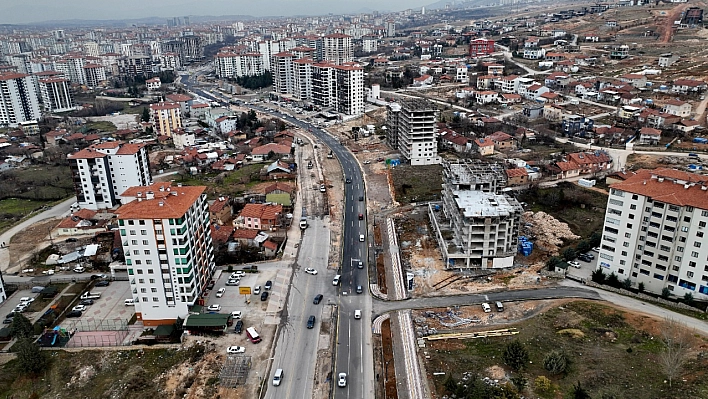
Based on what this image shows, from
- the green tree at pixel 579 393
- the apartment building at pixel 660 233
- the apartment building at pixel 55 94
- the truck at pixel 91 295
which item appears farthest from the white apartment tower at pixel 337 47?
the green tree at pixel 579 393

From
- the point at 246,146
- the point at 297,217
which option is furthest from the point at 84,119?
the point at 297,217

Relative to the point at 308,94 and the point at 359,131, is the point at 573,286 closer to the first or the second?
the point at 359,131

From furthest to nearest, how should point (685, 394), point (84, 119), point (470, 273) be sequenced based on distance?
point (84, 119), point (470, 273), point (685, 394)

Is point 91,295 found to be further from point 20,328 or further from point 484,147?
point 484,147

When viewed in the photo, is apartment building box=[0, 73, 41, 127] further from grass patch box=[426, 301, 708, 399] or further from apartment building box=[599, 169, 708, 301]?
apartment building box=[599, 169, 708, 301]

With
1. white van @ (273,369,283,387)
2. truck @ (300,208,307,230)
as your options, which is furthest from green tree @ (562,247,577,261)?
white van @ (273,369,283,387)

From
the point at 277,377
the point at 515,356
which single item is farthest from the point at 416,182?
the point at 277,377
